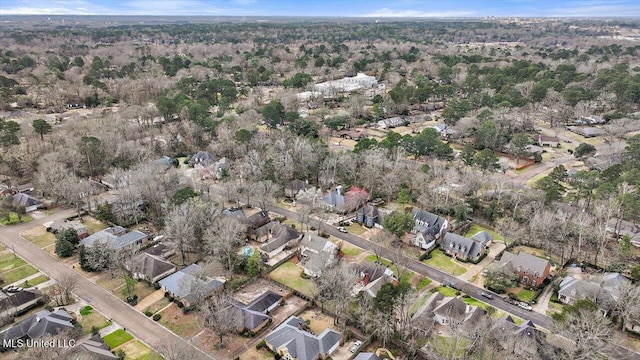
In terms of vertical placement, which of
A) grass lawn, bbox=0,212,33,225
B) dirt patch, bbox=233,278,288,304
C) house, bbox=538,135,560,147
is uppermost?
house, bbox=538,135,560,147

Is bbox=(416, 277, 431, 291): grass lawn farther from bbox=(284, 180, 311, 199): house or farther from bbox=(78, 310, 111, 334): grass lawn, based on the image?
bbox=(78, 310, 111, 334): grass lawn

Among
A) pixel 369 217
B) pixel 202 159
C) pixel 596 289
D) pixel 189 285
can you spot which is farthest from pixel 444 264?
Answer: pixel 202 159

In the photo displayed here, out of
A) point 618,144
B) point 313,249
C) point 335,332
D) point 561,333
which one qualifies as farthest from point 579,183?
point 335,332

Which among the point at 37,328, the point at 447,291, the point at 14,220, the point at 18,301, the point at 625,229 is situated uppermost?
the point at 625,229

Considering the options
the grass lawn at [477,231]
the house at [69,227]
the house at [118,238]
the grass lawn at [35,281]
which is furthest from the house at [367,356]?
the house at [69,227]

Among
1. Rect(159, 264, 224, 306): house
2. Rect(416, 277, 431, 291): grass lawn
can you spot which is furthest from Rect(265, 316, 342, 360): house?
Rect(416, 277, 431, 291): grass lawn

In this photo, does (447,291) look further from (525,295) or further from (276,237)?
(276,237)

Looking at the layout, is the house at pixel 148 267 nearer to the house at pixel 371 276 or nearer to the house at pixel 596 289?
the house at pixel 371 276
